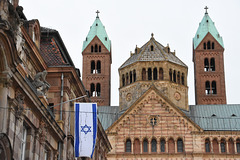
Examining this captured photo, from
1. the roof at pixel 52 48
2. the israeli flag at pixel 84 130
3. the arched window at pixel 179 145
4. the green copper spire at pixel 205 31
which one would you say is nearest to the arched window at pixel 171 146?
the arched window at pixel 179 145

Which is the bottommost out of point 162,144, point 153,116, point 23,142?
point 23,142

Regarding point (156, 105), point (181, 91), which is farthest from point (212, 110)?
point (156, 105)

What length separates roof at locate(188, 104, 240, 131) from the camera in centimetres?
6700

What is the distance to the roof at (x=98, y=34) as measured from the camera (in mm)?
88812

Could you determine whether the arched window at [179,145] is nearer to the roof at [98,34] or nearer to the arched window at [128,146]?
the arched window at [128,146]

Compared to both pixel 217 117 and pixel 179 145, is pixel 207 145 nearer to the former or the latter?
pixel 179 145

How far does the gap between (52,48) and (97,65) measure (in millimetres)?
56081

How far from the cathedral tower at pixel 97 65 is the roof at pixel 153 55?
32.0 ft

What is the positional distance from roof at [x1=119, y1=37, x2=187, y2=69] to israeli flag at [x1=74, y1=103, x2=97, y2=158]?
44.4 metres

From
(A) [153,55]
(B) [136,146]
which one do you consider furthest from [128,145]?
(A) [153,55]

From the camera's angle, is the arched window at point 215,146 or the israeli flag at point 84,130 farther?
the arched window at point 215,146

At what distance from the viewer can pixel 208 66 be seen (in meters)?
87.1

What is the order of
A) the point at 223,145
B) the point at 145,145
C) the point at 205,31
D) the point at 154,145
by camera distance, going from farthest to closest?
1. the point at 205,31
2. the point at 145,145
3. the point at 154,145
4. the point at 223,145

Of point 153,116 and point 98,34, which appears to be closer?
point 153,116
